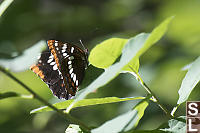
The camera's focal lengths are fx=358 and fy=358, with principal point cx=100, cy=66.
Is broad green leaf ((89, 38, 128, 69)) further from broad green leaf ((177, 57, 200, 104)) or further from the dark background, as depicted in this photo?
the dark background

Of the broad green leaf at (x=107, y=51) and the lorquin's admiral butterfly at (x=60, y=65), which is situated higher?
the broad green leaf at (x=107, y=51)

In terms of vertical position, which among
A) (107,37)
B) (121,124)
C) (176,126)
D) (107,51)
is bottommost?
(107,37)

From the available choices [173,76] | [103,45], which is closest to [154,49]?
[173,76]

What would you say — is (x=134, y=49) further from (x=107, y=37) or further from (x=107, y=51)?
(x=107, y=37)

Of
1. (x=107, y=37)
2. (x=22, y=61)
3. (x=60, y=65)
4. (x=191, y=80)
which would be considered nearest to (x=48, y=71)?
(x=60, y=65)

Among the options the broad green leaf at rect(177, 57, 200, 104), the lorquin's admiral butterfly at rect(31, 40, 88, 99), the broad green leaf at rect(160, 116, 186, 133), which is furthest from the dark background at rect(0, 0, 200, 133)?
the broad green leaf at rect(160, 116, 186, 133)

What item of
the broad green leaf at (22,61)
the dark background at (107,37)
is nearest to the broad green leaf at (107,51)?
the broad green leaf at (22,61)

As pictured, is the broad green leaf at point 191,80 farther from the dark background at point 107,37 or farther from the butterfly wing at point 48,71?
the dark background at point 107,37
